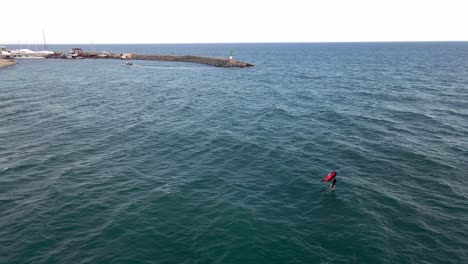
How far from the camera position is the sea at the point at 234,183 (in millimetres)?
19141

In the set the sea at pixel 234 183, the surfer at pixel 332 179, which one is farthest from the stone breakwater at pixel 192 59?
the surfer at pixel 332 179

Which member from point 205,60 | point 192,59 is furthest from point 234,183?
point 192,59

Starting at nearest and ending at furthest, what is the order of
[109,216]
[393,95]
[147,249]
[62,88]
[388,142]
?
[147,249] < [109,216] < [388,142] < [393,95] < [62,88]

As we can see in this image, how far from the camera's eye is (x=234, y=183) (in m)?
27.8

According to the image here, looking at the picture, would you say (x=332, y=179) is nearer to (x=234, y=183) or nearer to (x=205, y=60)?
(x=234, y=183)

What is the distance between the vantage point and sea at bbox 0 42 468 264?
19.1 m

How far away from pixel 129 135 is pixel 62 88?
46.8 metres

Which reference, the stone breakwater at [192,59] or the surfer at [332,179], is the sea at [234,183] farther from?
the stone breakwater at [192,59]

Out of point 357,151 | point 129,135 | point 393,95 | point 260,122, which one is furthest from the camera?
point 393,95

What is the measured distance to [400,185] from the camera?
27172mm

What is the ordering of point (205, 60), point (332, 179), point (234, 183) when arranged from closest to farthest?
point (332, 179)
point (234, 183)
point (205, 60)

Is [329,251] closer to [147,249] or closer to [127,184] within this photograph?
[147,249]

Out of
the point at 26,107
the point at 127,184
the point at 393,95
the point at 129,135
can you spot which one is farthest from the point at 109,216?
the point at 393,95

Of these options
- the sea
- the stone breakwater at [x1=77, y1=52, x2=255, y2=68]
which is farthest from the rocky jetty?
the sea
